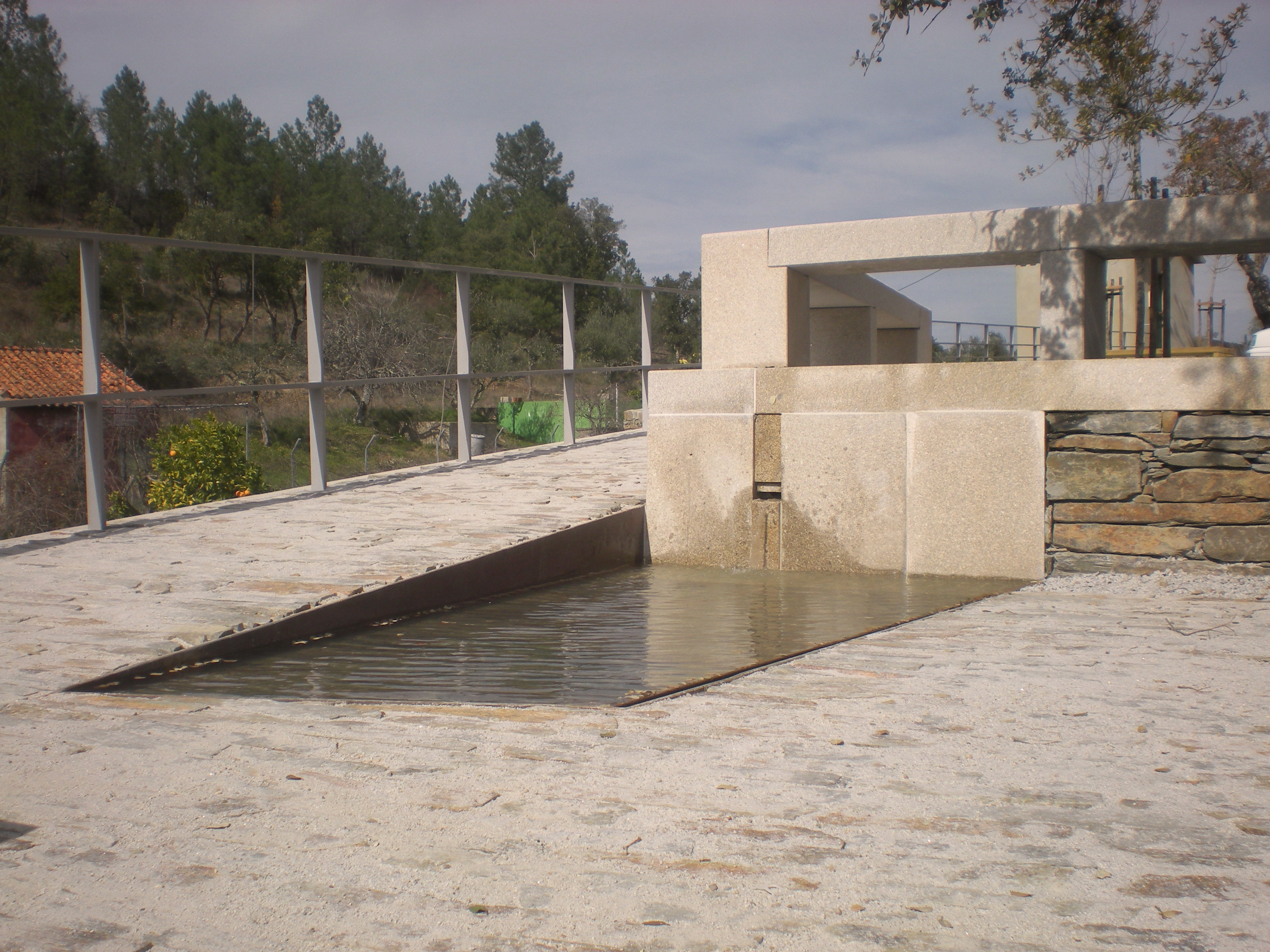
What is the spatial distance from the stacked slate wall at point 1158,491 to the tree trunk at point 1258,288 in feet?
46.7

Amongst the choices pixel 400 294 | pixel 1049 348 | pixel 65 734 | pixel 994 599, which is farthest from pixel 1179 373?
pixel 400 294

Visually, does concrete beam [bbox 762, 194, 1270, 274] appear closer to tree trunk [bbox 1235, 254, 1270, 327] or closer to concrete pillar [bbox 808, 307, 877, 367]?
concrete pillar [bbox 808, 307, 877, 367]

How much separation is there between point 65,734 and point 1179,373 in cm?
595

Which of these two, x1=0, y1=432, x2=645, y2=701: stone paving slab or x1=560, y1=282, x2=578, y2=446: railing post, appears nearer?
x1=0, y1=432, x2=645, y2=701: stone paving slab

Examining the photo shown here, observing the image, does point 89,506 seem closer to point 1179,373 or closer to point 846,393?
point 846,393

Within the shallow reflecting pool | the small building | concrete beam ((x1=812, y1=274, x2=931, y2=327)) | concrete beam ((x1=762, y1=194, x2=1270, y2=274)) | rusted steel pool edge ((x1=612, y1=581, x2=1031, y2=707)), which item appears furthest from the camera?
the small building

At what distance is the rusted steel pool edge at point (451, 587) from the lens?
13.5 feet

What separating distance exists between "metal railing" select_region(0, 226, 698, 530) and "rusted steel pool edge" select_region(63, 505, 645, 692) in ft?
6.17

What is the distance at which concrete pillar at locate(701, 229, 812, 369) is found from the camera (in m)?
7.39

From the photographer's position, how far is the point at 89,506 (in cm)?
623

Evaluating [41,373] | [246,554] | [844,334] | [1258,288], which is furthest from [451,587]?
[41,373]

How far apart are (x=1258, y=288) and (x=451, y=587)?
17.6m

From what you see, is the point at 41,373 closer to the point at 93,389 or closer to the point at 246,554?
the point at 93,389

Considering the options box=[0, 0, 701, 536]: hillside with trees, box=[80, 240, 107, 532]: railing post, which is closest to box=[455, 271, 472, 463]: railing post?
box=[80, 240, 107, 532]: railing post
